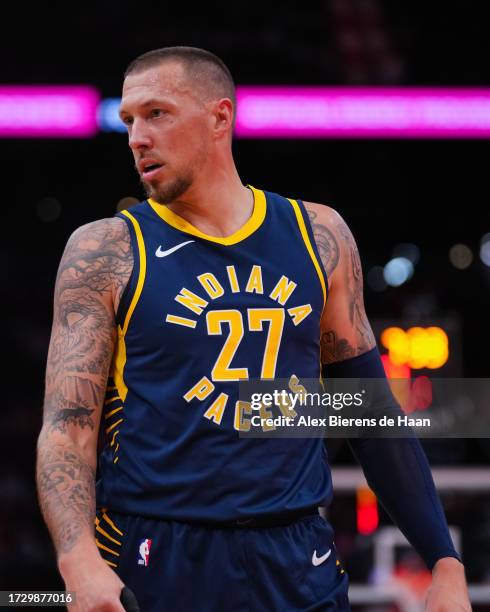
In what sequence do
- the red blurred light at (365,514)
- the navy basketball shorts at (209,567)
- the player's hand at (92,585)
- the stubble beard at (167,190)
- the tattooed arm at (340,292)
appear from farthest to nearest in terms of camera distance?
the red blurred light at (365,514) → the tattooed arm at (340,292) → the stubble beard at (167,190) → the navy basketball shorts at (209,567) → the player's hand at (92,585)

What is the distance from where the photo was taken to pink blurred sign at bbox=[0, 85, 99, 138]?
29.5ft

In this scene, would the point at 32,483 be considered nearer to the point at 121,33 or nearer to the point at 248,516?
the point at 121,33

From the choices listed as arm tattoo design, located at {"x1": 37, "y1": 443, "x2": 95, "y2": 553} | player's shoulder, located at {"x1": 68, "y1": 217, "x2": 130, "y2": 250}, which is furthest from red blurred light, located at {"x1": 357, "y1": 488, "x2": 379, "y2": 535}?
arm tattoo design, located at {"x1": 37, "y1": 443, "x2": 95, "y2": 553}

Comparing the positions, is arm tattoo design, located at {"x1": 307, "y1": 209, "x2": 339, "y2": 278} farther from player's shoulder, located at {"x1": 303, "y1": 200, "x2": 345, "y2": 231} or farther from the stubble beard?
the stubble beard

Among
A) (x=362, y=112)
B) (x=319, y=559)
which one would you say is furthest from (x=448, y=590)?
(x=362, y=112)

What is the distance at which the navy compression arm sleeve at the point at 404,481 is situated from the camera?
3055 millimetres

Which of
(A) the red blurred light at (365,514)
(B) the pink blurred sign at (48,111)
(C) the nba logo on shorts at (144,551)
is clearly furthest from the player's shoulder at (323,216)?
→ (B) the pink blurred sign at (48,111)

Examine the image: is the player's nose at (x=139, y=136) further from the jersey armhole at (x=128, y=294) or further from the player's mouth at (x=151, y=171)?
the jersey armhole at (x=128, y=294)

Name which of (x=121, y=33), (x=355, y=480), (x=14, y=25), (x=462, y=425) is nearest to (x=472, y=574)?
(x=355, y=480)

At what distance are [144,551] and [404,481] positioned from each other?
0.77 metres

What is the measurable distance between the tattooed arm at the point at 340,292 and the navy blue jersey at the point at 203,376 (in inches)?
4.7

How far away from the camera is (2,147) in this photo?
36.0 ft

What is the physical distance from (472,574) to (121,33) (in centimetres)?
575

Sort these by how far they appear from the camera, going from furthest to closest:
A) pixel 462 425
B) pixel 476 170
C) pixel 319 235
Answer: pixel 476 170, pixel 462 425, pixel 319 235
